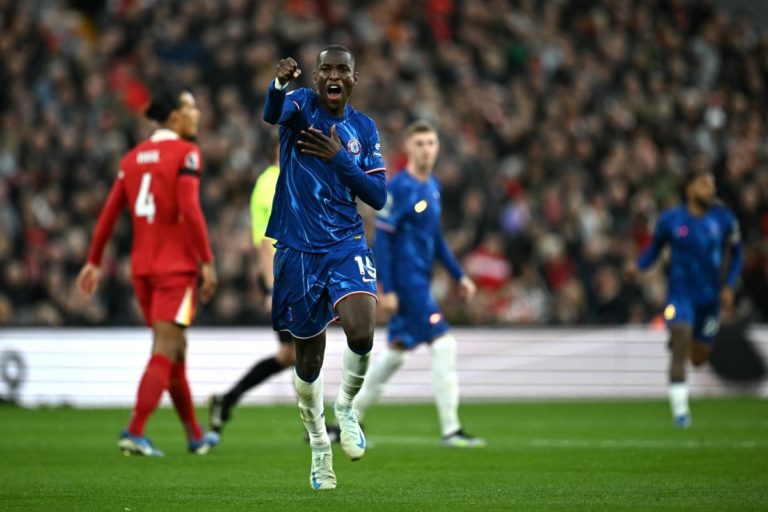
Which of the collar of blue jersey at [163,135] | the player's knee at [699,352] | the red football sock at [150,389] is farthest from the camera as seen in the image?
the player's knee at [699,352]

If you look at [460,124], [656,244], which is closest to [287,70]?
[656,244]

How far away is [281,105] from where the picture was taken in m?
8.12

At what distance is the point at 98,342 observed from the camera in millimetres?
18516

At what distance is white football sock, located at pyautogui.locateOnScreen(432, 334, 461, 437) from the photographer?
12367 mm

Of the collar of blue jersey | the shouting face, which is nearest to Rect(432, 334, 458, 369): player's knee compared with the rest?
the collar of blue jersey

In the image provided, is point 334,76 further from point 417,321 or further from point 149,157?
point 417,321

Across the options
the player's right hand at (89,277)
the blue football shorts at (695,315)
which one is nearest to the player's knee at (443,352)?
the player's right hand at (89,277)

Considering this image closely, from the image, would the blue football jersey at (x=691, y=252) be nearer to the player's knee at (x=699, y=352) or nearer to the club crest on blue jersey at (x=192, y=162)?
the player's knee at (x=699, y=352)

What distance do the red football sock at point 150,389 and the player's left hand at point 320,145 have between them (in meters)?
3.35

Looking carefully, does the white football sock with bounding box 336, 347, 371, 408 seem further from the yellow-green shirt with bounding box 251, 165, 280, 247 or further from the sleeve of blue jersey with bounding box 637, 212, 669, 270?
the sleeve of blue jersey with bounding box 637, 212, 669, 270

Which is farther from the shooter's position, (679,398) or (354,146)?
(679,398)

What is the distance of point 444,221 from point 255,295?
11.0ft

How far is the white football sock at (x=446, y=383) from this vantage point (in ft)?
40.6

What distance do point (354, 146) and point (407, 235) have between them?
14.2 feet
